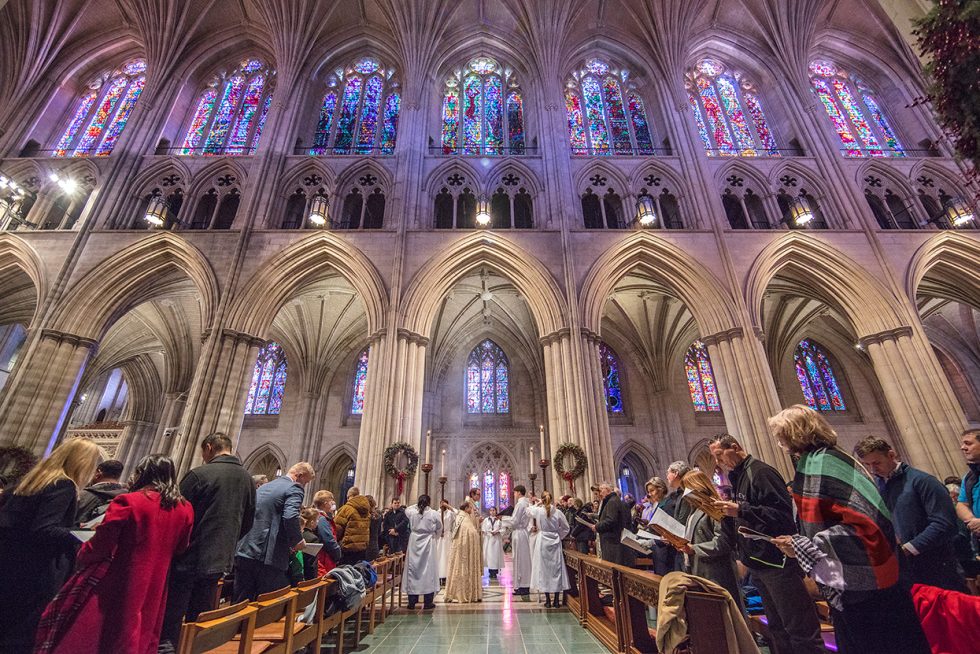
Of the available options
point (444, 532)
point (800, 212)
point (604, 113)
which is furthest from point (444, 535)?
point (604, 113)

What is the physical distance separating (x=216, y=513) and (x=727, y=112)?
759 inches

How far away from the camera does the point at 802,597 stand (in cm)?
271

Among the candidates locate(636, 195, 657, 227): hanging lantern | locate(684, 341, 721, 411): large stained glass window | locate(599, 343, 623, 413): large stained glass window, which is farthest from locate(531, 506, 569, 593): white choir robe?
locate(684, 341, 721, 411): large stained glass window

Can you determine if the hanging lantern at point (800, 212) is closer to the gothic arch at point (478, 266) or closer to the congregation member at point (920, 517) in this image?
the gothic arch at point (478, 266)

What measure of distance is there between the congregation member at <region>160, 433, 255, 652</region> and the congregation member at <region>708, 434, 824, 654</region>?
10.9 feet

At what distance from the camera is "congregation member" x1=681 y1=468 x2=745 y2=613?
3213mm

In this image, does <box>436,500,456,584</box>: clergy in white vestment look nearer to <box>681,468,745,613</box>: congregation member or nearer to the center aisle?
the center aisle

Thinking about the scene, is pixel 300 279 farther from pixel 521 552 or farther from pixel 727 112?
pixel 727 112

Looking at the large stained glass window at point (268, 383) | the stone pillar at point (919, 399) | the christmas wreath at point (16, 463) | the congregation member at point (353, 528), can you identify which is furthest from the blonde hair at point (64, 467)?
the large stained glass window at point (268, 383)

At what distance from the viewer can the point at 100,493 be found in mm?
3123

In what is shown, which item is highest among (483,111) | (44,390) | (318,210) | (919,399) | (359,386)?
(483,111)

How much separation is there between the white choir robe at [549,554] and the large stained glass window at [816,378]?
1627cm

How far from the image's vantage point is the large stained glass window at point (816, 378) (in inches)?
709

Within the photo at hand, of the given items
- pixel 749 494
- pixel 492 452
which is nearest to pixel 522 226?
pixel 492 452
